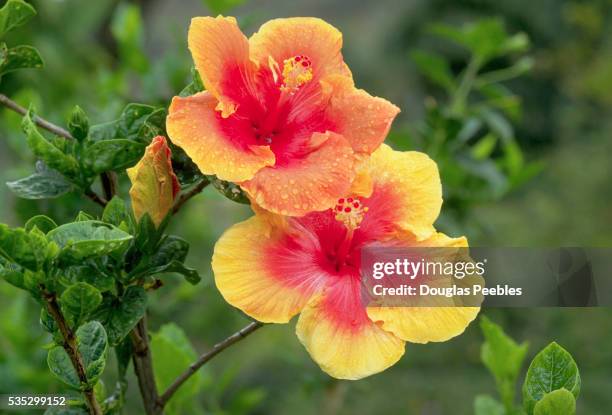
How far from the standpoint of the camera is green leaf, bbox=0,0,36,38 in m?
0.75

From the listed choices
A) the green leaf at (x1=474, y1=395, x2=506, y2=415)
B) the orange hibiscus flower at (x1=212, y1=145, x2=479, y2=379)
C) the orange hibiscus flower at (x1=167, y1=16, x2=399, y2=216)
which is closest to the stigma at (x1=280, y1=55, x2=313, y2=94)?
the orange hibiscus flower at (x1=167, y1=16, x2=399, y2=216)

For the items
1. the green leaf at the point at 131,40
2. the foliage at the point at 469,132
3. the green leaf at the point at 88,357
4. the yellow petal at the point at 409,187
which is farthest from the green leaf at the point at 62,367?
the green leaf at the point at 131,40

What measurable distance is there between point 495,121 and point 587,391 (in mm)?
1272

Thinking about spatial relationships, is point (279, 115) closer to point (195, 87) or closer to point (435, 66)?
point (195, 87)

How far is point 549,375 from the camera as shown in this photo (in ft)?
2.37

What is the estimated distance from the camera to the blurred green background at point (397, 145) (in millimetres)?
1468

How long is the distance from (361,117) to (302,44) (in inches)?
4.3

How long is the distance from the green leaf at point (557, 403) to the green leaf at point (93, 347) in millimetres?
380

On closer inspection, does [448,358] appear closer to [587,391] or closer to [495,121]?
[587,391]

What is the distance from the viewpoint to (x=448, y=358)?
252 cm

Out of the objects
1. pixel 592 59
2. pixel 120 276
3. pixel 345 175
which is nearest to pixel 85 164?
pixel 120 276

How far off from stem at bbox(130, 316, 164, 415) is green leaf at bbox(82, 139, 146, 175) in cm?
15

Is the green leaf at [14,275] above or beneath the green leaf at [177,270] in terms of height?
above

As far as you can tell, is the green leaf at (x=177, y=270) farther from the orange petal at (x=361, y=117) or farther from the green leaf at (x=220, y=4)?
the green leaf at (x=220, y=4)
